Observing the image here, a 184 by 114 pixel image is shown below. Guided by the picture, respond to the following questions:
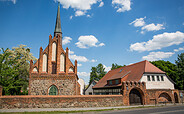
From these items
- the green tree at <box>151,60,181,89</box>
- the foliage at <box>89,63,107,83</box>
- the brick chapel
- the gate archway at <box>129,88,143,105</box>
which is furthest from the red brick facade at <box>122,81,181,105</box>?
the foliage at <box>89,63,107,83</box>

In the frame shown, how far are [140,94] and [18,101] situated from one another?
18.6 metres

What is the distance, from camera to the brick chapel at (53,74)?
2164 cm

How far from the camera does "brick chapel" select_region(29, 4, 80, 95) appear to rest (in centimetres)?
2164

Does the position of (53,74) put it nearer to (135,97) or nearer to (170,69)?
(135,97)

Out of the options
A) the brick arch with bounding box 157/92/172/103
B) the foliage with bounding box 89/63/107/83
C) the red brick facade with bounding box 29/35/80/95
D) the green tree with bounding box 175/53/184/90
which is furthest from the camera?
the foliage with bounding box 89/63/107/83

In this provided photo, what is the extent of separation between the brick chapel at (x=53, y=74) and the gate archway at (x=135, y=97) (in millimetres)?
9247

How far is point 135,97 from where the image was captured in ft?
71.7

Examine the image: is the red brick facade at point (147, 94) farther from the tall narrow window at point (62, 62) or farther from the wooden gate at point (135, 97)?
the tall narrow window at point (62, 62)

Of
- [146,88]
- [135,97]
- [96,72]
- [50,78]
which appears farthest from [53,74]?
[96,72]

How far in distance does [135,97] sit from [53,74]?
14203 millimetres

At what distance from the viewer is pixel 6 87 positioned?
1930cm

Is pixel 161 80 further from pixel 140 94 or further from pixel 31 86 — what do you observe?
pixel 31 86

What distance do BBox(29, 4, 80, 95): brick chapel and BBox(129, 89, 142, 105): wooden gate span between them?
925 cm

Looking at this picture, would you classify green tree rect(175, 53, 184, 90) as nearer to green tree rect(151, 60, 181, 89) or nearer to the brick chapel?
green tree rect(151, 60, 181, 89)
